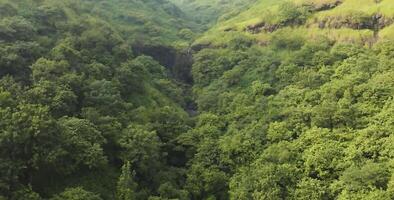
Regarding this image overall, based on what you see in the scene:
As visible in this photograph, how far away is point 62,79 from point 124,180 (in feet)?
72.8

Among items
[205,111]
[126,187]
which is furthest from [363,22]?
[126,187]

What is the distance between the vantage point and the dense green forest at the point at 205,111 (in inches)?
2435

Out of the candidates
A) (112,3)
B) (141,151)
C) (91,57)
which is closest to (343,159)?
(141,151)

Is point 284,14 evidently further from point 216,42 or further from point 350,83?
point 350,83

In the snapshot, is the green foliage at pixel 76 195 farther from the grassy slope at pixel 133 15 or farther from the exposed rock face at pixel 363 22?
the exposed rock face at pixel 363 22

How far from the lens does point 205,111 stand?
97.5 meters

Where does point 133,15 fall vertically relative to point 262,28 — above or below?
above

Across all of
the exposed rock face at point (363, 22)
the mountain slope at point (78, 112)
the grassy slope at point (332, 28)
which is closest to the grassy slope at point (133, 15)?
the mountain slope at point (78, 112)

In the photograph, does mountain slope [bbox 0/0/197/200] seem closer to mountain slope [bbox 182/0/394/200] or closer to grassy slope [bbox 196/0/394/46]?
Answer: mountain slope [bbox 182/0/394/200]

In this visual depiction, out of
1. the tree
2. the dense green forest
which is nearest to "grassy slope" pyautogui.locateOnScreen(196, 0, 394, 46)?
the dense green forest

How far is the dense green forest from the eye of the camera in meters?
61.8

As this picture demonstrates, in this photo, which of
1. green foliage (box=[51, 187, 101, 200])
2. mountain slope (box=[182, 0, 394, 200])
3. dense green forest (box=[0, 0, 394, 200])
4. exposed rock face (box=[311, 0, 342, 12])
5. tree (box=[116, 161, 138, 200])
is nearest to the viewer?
green foliage (box=[51, 187, 101, 200])

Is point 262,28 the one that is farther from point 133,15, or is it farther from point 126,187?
point 126,187

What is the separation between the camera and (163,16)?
177375mm
